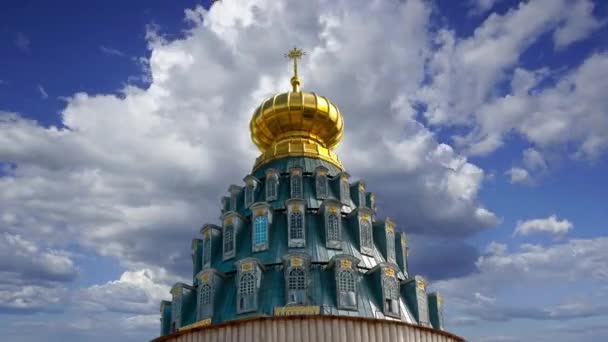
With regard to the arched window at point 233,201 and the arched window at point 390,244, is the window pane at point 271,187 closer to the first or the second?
the arched window at point 233,201

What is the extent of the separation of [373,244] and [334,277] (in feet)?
11.4

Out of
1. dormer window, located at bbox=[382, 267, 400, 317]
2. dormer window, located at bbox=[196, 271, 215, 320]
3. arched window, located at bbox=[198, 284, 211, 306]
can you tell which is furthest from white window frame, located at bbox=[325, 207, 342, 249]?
arched window, located at bbox=[198, 284, 211, 306]

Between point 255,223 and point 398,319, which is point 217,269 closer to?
point 255,223

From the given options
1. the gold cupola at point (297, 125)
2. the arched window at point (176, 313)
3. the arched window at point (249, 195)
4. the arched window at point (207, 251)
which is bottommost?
the arched window at point (176, 313)

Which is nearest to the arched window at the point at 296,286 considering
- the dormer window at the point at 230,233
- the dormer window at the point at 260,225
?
the dormer window at the point at 260,225

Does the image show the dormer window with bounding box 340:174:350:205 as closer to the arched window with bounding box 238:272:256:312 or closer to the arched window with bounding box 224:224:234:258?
the arched window with bounding box 224:224:234:258

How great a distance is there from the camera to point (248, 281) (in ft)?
73.5

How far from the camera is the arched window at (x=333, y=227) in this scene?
2430 centimetres

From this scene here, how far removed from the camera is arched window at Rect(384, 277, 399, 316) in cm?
2273

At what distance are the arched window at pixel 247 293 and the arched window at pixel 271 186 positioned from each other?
4562mm

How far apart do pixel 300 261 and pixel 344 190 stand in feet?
17.4

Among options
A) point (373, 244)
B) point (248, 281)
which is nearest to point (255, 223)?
point (248, 281)

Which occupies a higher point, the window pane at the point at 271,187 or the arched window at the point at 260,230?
Answer: the window pane at the point at 271,187

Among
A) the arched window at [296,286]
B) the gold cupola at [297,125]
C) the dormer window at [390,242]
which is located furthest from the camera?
the gold cupola at [297,125]
